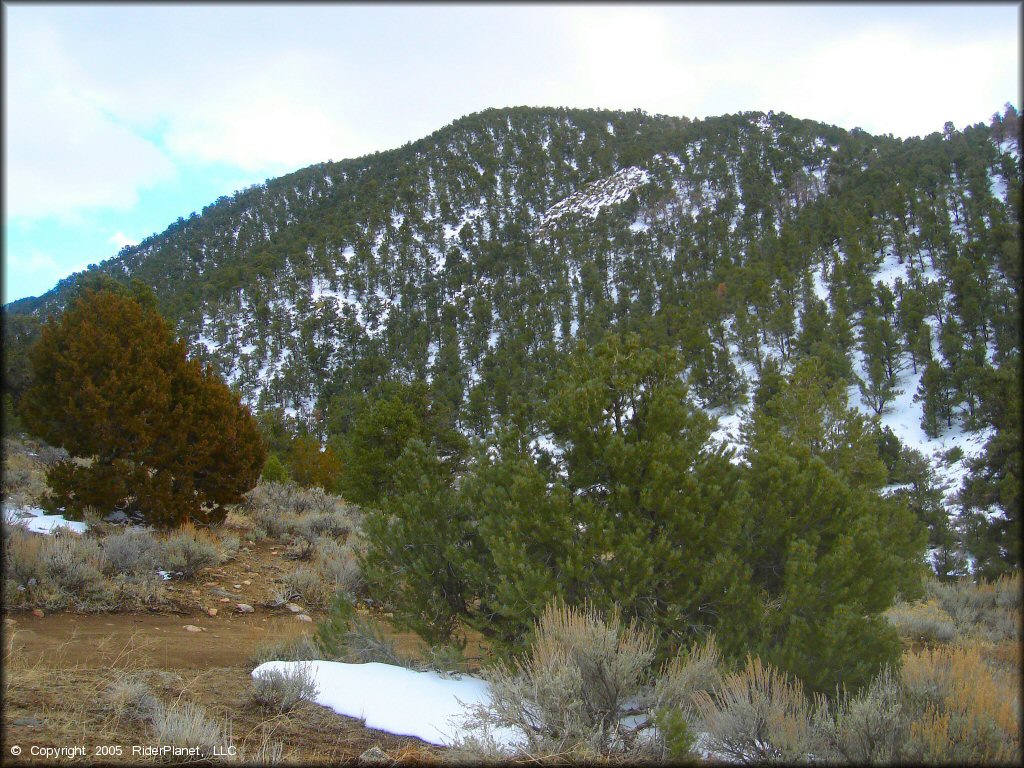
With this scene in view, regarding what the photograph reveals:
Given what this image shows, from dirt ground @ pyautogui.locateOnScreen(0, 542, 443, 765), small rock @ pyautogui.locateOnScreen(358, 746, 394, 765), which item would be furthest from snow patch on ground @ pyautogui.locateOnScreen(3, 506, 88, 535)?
small rock @ pyautogui.locateOnScreen(358, 746, 394, 765)

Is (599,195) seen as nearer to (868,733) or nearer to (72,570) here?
(72,570)

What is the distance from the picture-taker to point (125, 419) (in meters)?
8.87

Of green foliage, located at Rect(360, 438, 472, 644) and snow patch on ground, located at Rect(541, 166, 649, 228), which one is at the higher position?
snow patch on ground, located at Rect(541, 166, 649, 228)

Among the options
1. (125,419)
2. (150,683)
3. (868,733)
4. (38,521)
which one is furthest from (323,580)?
(868,733)

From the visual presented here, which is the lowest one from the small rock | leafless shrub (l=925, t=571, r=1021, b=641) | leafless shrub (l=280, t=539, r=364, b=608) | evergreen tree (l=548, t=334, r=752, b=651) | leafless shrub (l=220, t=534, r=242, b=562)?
leafless shrub (l=925, t=571, r=1021, b=641)

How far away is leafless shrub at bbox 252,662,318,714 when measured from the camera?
13.8 ft

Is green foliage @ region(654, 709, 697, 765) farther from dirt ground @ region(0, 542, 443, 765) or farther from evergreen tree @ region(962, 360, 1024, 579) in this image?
evergreen tree @ region(962, 360, 1024, 579)

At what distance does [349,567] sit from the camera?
340 inches

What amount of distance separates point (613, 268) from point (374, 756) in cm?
6677

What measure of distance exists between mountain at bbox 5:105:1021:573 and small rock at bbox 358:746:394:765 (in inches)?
108

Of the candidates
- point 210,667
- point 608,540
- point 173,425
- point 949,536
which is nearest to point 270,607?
point 210,667

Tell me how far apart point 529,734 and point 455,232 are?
93151 millimetres

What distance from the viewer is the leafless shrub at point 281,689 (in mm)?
4207

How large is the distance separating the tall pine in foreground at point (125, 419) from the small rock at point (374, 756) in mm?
7097
